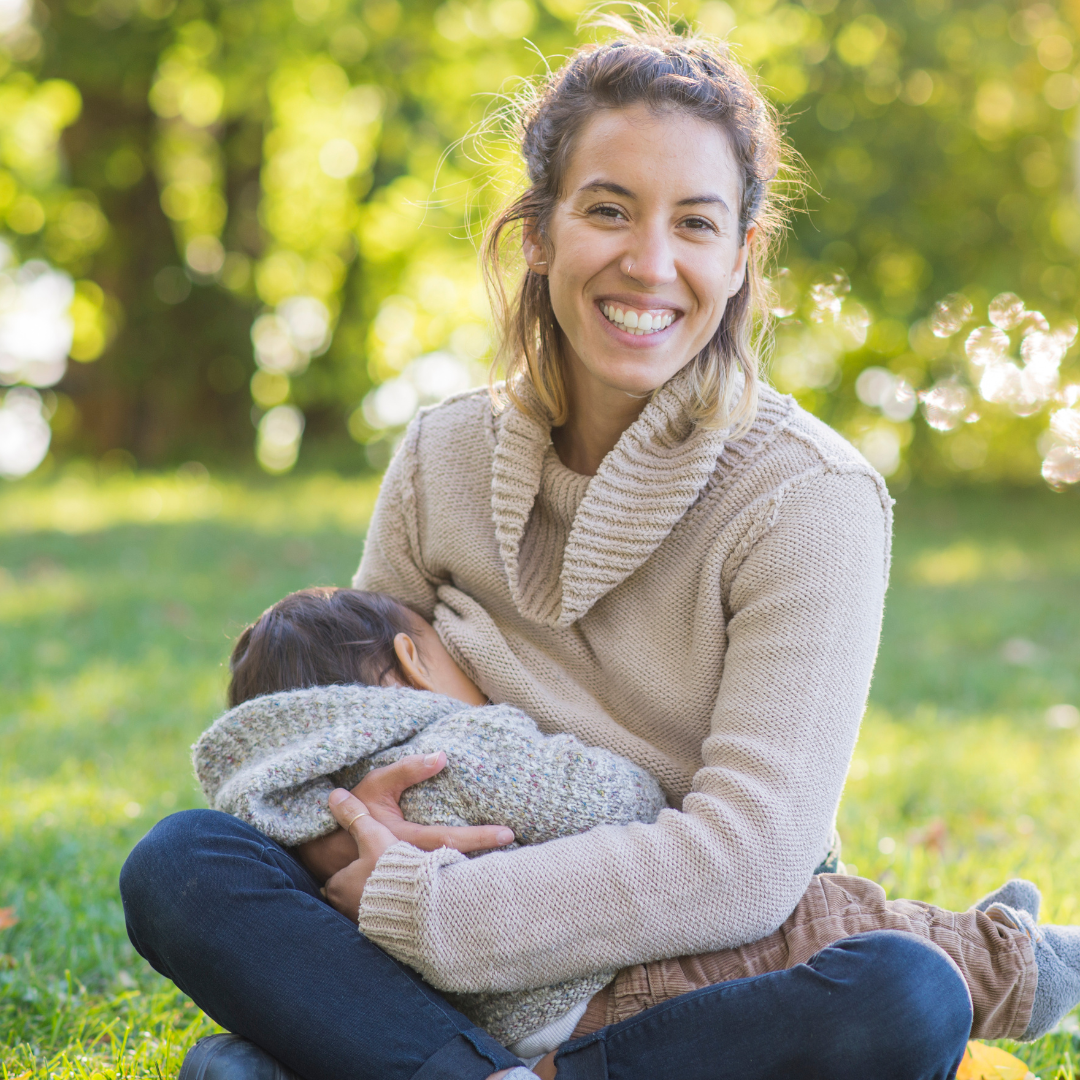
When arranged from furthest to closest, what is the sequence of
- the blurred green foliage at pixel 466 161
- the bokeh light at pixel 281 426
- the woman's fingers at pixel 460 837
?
1. the bokeh light at pixel 281 426
2. the blurred green foliage at pixel 466 161
3. the woman's fingers at pixel 460 837

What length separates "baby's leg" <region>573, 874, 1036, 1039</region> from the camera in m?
1.83

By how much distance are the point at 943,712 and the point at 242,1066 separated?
337 centimetres

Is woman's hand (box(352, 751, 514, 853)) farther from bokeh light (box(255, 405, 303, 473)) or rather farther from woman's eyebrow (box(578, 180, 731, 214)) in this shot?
bokeh light (box(255, 405, 303, 473))

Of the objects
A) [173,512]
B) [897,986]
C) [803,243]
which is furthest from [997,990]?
[803,243]

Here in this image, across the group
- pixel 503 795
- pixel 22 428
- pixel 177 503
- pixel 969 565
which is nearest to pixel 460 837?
pixel 503 795

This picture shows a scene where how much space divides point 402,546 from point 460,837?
31.4 inches

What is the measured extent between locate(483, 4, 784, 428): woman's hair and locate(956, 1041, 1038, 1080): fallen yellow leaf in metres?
1.15

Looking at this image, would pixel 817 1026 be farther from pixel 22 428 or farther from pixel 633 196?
pixel 22 428

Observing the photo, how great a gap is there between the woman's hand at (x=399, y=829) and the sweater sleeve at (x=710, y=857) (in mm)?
74

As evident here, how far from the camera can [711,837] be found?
5.83ft

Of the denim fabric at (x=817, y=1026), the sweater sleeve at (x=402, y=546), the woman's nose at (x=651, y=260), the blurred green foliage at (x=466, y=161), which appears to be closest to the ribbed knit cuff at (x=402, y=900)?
the denim fabric at (x=817, y=1026)

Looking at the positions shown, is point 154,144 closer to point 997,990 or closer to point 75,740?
point 75,740

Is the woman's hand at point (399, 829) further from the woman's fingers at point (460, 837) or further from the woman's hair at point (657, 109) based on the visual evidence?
the woman's hair at point (657, 109)

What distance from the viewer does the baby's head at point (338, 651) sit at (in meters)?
2.15
